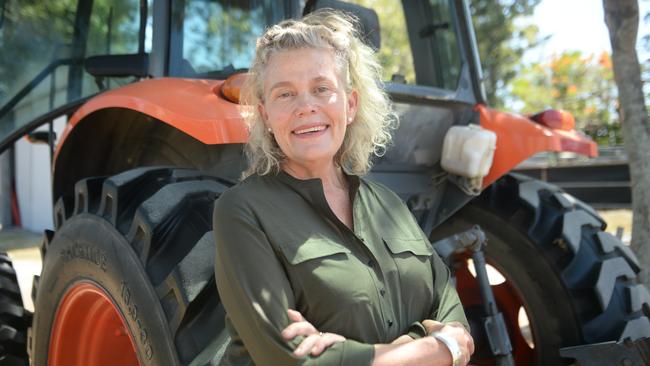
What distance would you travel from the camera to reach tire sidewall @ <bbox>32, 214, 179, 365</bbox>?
6.17ft

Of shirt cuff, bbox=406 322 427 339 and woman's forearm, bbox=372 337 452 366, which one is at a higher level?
shirt cuff, bbox=406 322 427 339

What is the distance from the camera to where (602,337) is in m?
2.59

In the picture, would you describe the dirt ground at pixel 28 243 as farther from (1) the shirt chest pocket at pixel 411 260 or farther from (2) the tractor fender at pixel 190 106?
(1) the shirt chest pocket at pixel 411 260

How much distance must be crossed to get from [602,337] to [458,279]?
2.69 ft

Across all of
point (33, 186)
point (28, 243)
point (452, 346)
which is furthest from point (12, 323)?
point (33, 186)

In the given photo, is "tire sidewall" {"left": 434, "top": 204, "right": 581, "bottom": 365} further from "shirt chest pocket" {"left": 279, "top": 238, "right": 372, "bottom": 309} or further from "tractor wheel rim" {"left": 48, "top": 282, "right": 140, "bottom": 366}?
"tractor wheel rim" {"left": 48, "top": 282, "right": 140, "bottom": 366}

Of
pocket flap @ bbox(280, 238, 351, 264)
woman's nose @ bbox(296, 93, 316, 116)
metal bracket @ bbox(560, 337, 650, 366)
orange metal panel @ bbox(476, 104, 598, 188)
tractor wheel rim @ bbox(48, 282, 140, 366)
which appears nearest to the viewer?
pocket flap @ bbox(280, 238, 351, 264)

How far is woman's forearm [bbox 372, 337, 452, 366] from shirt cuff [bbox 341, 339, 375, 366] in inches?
0.5

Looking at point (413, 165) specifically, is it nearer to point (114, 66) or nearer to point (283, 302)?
point (114, 66)

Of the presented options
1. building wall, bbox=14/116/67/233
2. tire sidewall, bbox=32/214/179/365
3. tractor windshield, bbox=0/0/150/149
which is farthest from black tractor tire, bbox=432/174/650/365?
building wall, bbox=14/116/67/233

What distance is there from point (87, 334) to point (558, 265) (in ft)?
6.08

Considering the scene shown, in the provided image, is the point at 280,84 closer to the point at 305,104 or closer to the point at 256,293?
the point at 305,104

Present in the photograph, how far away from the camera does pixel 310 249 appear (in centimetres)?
159

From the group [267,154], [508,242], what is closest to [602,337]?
[508,242]
